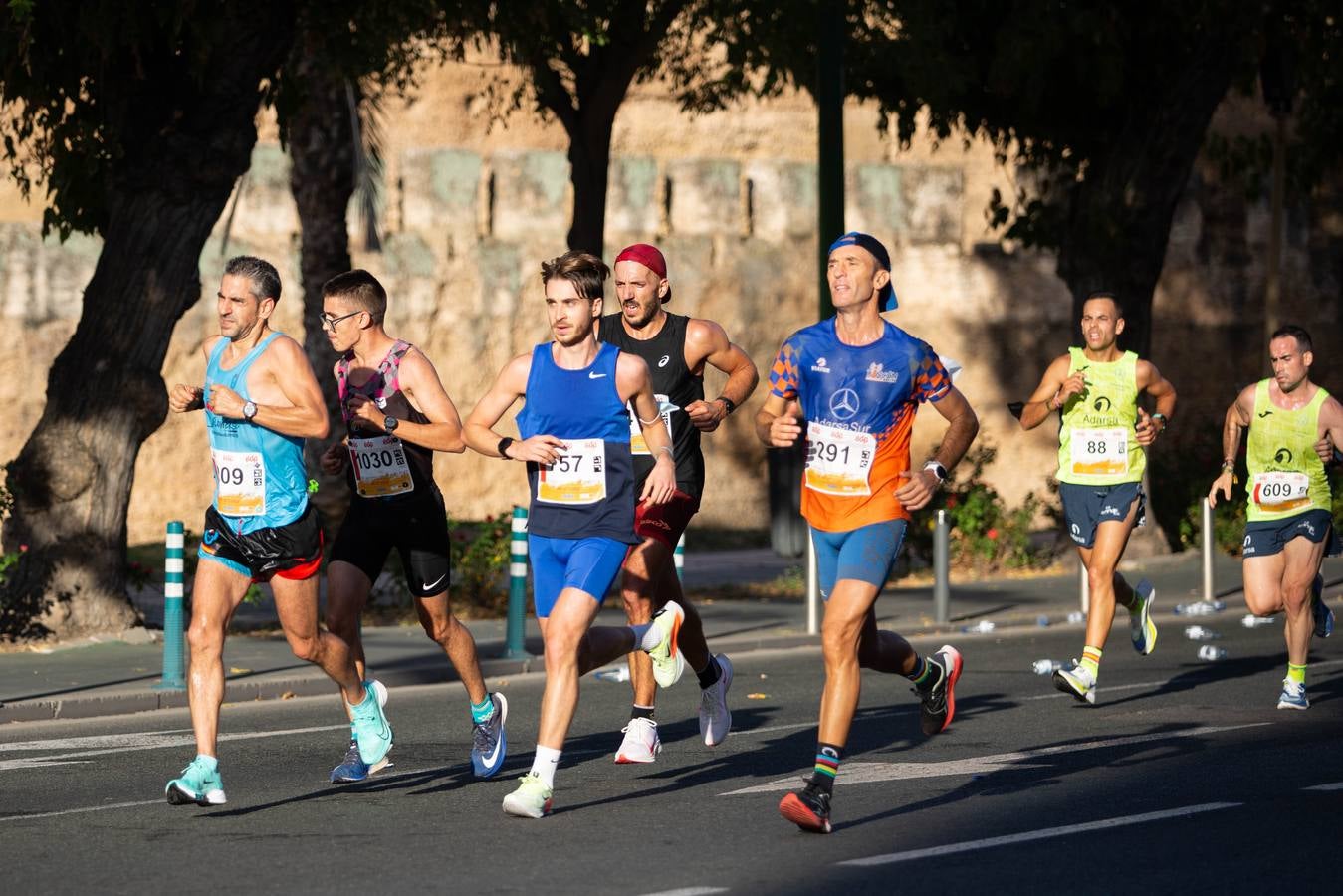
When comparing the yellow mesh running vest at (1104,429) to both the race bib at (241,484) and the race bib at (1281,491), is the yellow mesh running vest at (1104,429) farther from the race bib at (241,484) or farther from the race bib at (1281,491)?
the race bib at (241,484)

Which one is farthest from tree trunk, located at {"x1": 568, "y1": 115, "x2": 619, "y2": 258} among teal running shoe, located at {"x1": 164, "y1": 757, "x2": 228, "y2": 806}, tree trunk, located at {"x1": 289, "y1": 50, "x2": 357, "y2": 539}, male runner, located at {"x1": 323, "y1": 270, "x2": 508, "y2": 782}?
teal running shoe, located at {"x1": 164, "y1": 757, "x2": 228, "y2": 806}

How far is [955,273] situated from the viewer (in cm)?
2922

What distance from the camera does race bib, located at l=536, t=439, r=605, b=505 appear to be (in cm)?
828

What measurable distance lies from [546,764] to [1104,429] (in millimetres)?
5072

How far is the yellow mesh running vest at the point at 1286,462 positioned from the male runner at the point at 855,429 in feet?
13.1

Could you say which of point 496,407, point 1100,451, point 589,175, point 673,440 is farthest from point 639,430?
point 589,175

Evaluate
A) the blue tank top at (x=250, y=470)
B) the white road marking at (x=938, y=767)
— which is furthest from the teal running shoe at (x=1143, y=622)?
the blue tank top at (x=250, y=470)

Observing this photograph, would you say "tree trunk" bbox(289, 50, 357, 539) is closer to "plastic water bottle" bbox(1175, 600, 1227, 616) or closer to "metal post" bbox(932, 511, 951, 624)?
"metal post" bbox(932, 511, 951, 624)

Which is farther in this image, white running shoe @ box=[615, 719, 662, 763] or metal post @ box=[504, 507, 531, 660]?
metal post @ box=[504, 507, 531, 660]

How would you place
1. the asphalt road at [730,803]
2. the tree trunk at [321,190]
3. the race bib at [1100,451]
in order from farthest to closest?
the tree trunk at [321,190] → the race bib at [1100,451] → the asphalt road at [730,803]

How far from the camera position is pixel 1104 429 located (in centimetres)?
1209

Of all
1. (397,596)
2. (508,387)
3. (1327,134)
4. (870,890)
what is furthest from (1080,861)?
(1327,134)

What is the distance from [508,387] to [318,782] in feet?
6.41

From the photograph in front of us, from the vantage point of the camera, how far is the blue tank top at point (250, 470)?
8.45 metres
